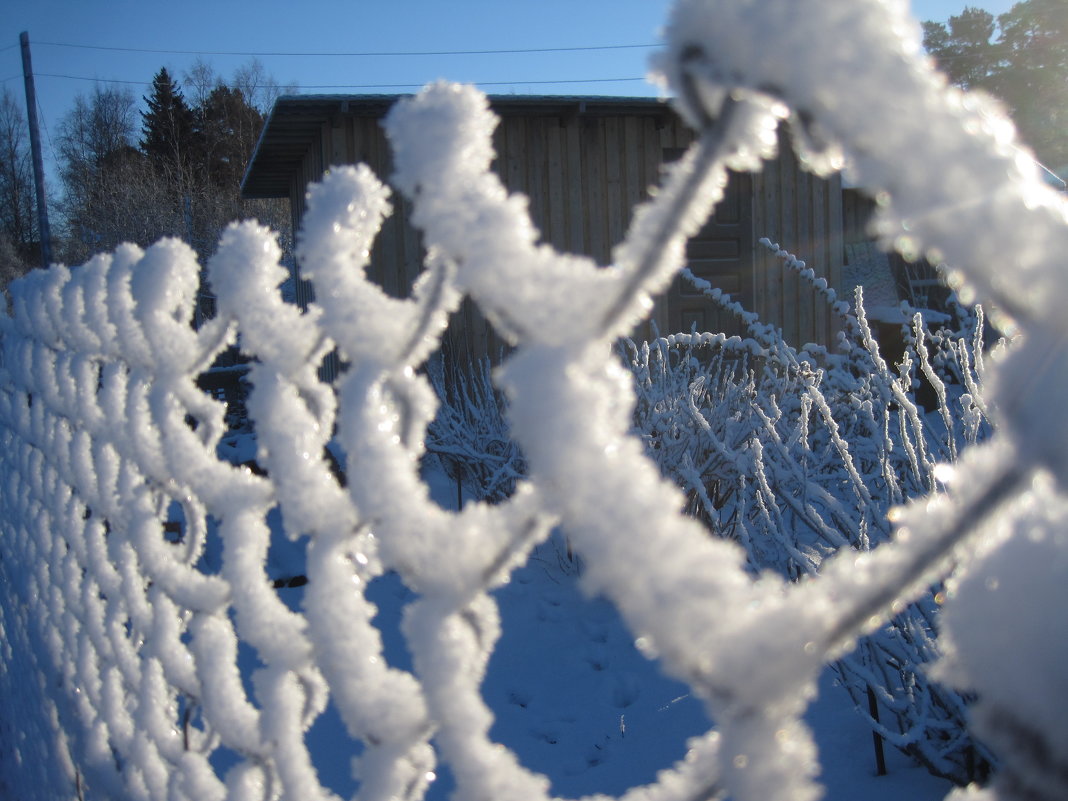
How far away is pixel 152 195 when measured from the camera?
2233 centimetres

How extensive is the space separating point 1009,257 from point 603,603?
3.61 meters

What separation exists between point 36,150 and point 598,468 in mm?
21332

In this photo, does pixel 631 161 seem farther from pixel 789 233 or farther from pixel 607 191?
pixel 789 233

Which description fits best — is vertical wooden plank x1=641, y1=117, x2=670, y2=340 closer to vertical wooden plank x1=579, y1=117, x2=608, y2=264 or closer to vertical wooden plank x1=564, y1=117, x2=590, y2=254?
vertical wooden plank x1=579, y1=117, x2=608, y2=264

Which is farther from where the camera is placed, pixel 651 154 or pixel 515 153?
pixel 651 154

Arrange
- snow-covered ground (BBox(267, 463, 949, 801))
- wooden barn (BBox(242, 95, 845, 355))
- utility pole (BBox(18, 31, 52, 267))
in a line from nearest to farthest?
1. snow-covered ground (BBox(267, 463, 949, 801))
2. wooden barn (BBox(242, 95, 845, 355))
3. utility pole (BBox(18, 31, 52, 267))

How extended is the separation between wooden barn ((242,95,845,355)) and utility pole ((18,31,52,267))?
1042 centimetres

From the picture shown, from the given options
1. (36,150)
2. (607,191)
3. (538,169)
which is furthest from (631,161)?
(36,150)

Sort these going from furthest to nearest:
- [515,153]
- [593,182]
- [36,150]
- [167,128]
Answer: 1. [167,128]
2. [36,150]
3. [593,182]
4. [515,153]

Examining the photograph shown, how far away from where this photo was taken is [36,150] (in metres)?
17.8

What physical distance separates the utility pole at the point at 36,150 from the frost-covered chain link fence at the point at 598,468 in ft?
57.2

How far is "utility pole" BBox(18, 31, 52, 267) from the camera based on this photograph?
16.7m

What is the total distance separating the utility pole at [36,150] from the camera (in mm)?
16688

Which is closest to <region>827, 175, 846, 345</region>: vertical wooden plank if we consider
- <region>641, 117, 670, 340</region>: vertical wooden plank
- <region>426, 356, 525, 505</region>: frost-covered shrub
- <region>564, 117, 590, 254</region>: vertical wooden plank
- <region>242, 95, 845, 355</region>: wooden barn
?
<region>242, 95, 845, 355</region>: wooden barn
